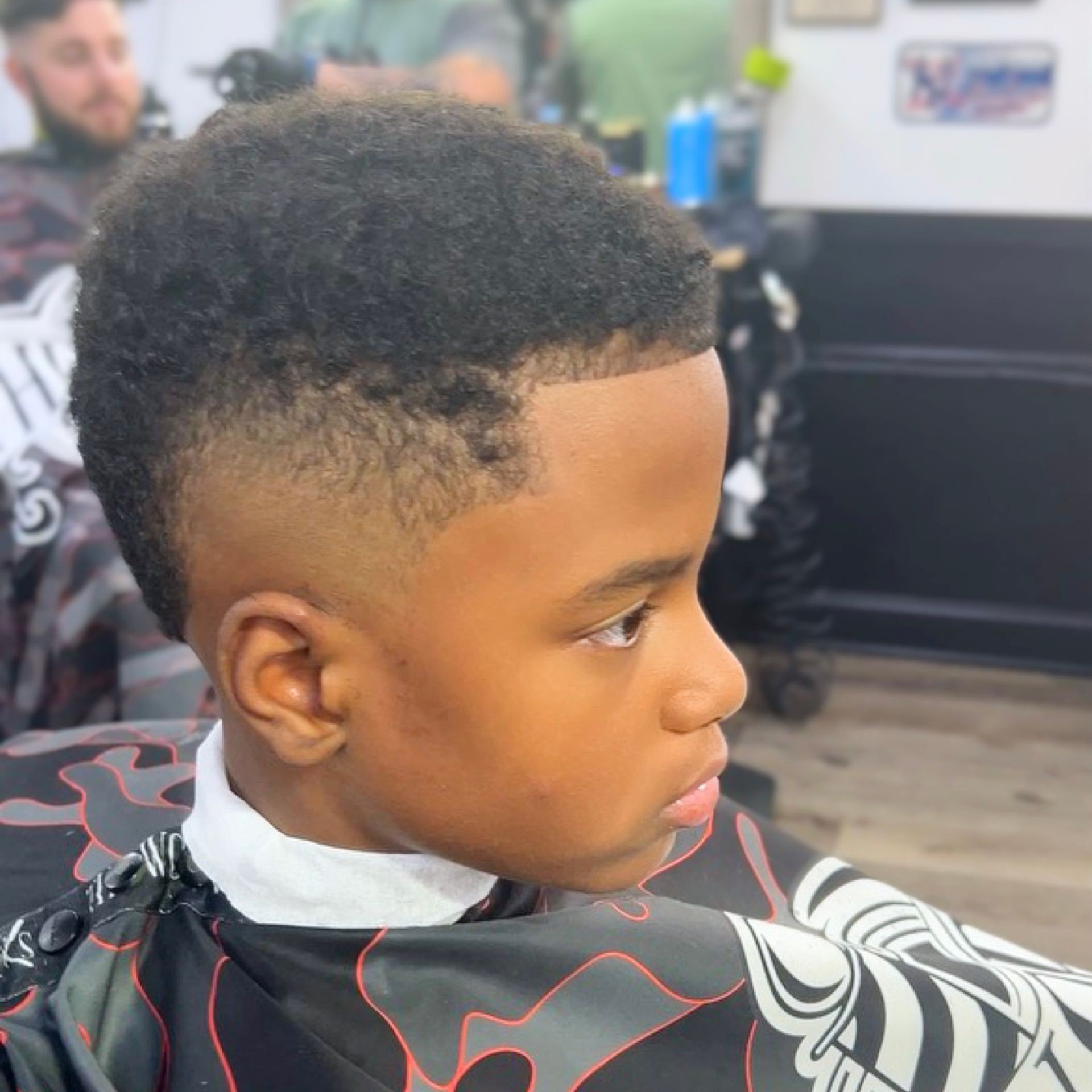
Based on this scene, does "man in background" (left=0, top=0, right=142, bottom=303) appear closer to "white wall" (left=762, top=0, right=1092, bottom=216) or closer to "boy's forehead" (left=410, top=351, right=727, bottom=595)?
"white wall" (left=762, top=0, right=1092, bottom=216)

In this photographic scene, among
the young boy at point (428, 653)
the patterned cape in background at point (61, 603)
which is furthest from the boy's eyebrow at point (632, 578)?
the patterned cape in background at point (61, 603)

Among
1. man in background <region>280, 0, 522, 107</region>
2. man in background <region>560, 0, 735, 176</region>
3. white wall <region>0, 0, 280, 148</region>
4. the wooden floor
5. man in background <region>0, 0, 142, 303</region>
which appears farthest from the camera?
white wall <region>0, 0, 280, 148</region>

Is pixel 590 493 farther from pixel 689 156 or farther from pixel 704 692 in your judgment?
pixel 689 156

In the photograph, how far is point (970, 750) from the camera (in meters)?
2.68

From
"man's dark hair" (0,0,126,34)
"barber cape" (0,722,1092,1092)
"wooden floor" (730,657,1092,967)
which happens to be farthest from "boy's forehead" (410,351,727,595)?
"man's dark hair" (0,0,126,34)

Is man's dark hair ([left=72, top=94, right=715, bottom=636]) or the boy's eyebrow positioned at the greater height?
man's dark hair ([left=72, top=94, right=715, bottom=636])

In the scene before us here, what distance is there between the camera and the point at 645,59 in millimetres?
2934

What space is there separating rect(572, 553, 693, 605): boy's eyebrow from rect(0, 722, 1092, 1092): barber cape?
8.9 inches

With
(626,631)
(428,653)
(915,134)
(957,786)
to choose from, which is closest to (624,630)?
(626,631)

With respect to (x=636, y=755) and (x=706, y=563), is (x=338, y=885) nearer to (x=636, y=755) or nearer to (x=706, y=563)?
(x=636, y=755)

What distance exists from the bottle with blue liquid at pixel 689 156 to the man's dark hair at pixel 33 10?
1125mm

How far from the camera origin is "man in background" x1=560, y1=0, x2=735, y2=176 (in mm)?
2885

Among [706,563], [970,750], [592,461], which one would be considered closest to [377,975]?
[592,461]

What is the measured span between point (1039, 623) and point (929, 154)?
1.00m
